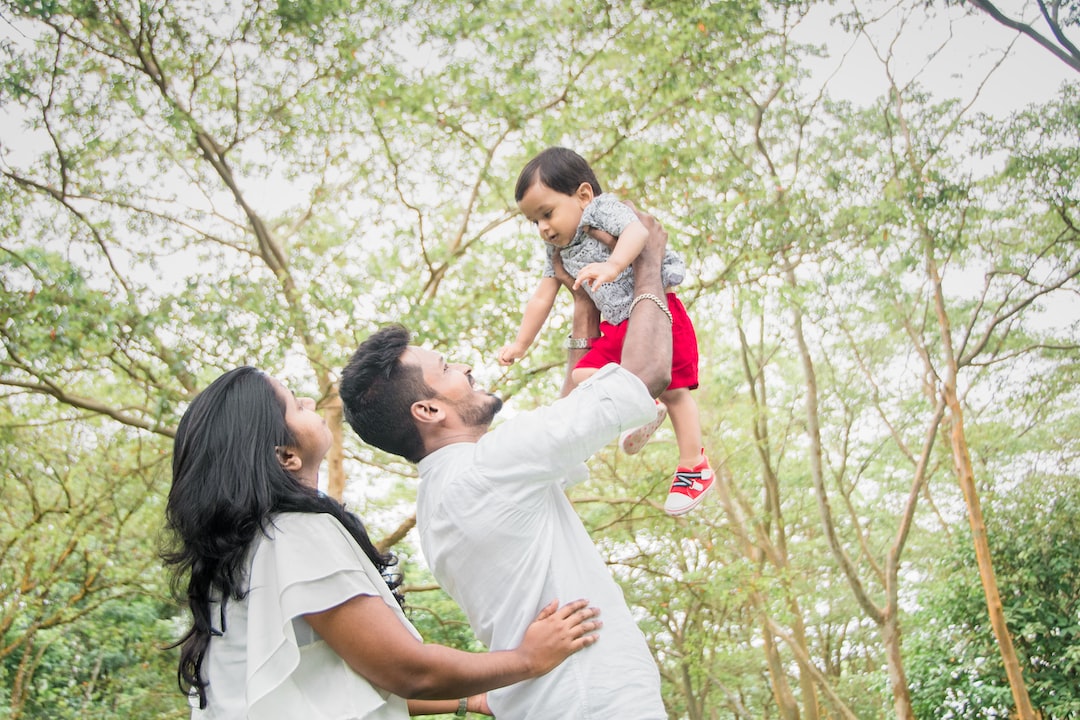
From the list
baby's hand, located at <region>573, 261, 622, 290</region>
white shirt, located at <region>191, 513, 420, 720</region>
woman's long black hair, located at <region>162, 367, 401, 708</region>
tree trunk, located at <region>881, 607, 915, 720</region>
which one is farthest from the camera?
tree trunk, located at <region>881, 607, 915, 720</region>

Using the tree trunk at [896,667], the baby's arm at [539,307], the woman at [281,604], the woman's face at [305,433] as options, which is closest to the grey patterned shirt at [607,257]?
the baby's arm at [539,307]

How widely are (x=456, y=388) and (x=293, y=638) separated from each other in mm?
564

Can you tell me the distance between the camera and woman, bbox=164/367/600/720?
1.33 m

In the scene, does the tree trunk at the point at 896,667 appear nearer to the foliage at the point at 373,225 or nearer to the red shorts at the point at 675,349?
the foliage at the point at 373,225

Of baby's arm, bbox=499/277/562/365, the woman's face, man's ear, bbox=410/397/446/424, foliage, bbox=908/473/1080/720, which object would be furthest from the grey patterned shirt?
foliage, bbox=908/473/1080/720

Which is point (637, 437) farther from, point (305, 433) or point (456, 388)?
point (305, 433)

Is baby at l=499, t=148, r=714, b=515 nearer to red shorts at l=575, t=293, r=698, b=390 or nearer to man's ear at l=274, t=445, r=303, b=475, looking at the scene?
red shorts at l=575, t=293, r=698, b=390

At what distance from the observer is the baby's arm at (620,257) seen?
5.91 ft

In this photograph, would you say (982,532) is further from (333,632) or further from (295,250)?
(333,632)

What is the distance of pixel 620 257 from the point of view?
6.03 ft

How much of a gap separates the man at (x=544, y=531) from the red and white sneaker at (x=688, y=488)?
567mm

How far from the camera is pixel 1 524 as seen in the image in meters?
7.23

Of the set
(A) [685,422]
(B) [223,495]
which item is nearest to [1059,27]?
(A) [685,422]

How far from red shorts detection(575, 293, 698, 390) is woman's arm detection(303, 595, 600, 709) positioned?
2.64 ft
